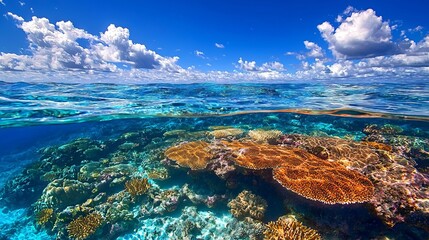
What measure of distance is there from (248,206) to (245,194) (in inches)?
15.9

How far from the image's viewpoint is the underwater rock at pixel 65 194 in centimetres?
1001

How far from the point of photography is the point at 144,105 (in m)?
21.1

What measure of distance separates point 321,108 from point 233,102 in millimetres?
7783

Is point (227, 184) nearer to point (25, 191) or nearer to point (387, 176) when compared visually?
point (387, 176)

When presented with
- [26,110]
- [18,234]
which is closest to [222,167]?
[18,234]

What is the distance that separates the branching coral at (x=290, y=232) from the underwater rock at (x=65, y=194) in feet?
27.7

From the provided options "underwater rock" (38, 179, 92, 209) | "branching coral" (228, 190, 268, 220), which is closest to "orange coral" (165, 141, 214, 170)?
"branching coral" (228, 190, 268, 220)

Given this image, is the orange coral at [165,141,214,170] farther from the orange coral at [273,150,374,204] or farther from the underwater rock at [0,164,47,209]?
the underwater rock at [0,164,47,209]

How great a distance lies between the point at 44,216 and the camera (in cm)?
962

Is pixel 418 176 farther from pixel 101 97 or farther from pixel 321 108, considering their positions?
pixel 101 97

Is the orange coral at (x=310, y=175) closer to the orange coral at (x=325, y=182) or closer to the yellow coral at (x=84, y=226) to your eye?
the orange coral at (x=325, y=182)

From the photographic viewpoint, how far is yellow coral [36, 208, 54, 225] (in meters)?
9.59

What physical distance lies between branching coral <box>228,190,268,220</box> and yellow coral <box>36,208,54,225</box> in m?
7.74

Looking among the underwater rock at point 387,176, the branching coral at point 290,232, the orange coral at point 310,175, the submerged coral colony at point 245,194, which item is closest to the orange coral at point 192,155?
the submerged coral colony at point 245,194
